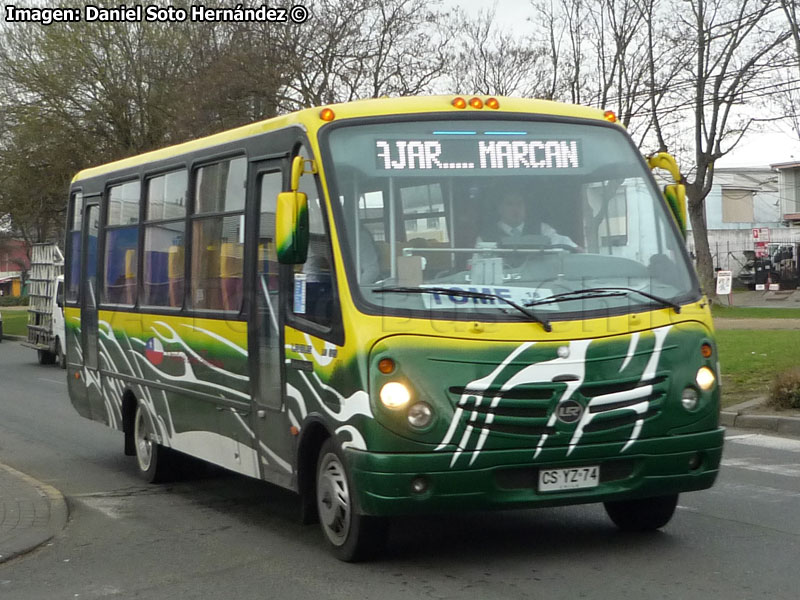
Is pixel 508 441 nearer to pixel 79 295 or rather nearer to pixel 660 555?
pixel 660 555

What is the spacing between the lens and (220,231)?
9.03m

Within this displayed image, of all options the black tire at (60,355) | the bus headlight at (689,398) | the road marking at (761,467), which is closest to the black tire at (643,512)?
the bus headlight at (689,398)

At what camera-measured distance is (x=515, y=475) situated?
6.73m

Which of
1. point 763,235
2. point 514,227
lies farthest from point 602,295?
point 763,235

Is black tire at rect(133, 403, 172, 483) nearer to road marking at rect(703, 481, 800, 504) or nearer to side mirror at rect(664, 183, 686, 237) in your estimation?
road marking at rect(703, 481, 800, 504)

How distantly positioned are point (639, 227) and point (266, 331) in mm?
2444

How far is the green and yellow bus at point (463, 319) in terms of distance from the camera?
6.60 meters

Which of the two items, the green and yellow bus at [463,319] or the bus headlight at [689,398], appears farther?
the bus headlight at [689,398]

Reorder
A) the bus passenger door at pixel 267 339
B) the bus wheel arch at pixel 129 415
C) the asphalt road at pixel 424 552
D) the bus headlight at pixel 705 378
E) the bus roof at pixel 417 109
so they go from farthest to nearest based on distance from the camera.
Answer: the bus wheel arch at pixel 129 415 → the bus passenger door at pixel 267 339 → the bus roof at pixel 417 109 → the bus headlight at pixel 705 378 → the asphalt road at pixel 424 552

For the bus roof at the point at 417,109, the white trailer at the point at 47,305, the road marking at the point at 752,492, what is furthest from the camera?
the white trailer at the point at 47,305

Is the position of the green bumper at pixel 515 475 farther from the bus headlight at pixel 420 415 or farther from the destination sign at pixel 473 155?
the destination sign at pixel 473 155

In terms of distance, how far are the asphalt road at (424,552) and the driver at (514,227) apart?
1.81m

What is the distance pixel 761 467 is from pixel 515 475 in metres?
4.64

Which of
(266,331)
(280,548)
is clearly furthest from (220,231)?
(280,548)
